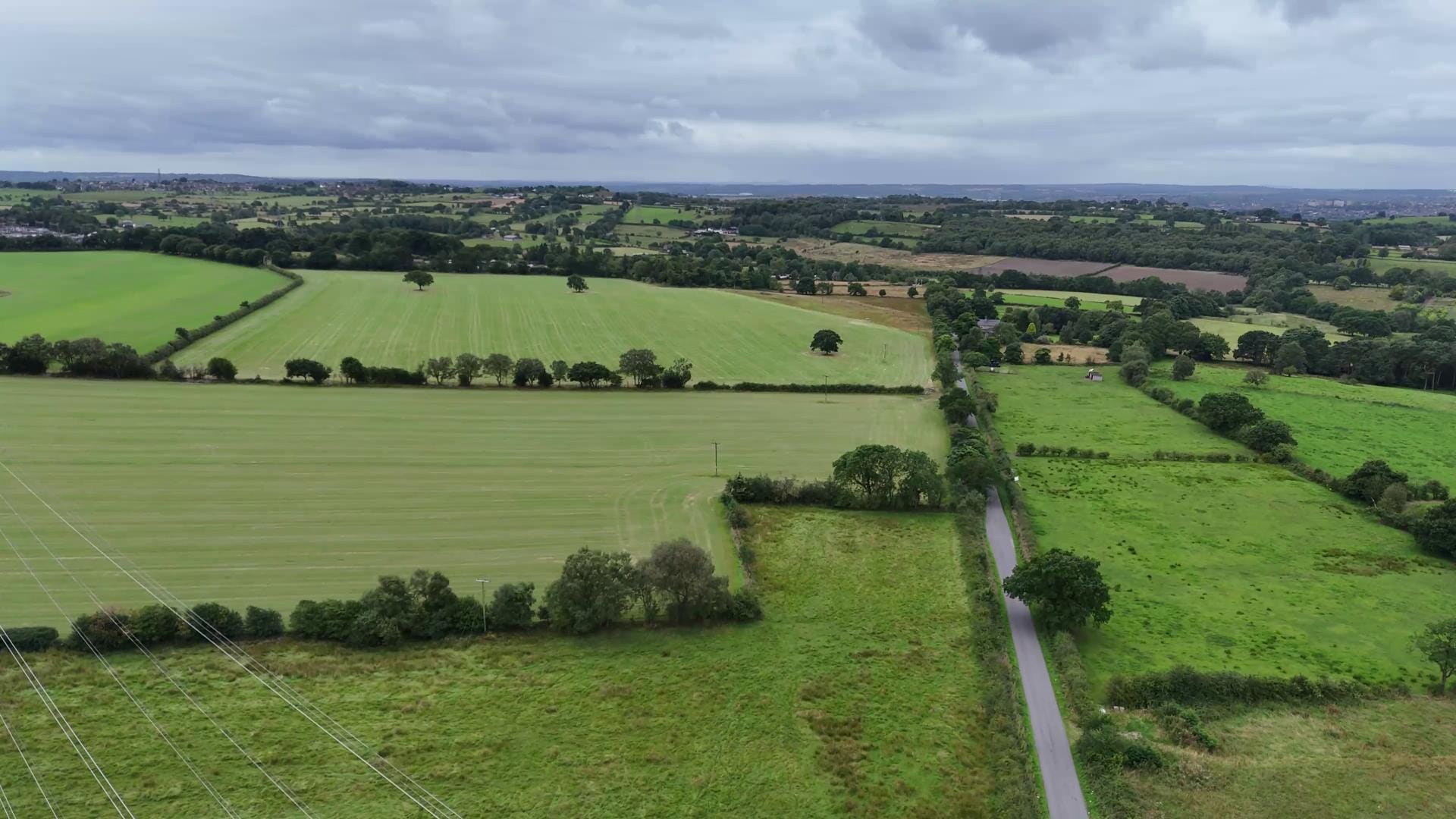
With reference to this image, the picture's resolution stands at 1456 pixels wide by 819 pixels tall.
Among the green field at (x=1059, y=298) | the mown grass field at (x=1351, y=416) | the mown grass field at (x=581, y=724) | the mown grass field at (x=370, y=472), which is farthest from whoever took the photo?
the green field at (x=1059, y=298)

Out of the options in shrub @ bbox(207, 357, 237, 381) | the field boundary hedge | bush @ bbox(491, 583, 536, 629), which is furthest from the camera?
the field boundary hedge

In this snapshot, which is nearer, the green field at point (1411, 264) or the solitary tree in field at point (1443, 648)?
the solitary tree in field at point (1443, 648)

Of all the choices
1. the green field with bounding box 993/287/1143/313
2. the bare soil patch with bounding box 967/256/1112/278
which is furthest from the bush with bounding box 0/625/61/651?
the bare soil patch with bounding box 967/256/1112/278

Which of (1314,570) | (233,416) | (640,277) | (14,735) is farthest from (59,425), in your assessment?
(640,277)

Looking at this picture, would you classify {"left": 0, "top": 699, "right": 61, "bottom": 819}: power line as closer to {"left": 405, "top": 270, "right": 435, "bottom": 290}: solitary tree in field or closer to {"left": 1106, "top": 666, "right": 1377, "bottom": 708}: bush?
{"left": 1106, "top": 666, "right": 1377, "bottom": 708}: bush

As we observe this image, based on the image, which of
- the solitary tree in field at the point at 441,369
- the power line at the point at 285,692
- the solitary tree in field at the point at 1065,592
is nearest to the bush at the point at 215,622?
the power line at the point at 285,692

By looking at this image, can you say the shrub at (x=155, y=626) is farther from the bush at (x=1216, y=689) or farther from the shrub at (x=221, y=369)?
the shrub at (x=221, y=369)
